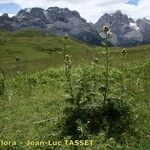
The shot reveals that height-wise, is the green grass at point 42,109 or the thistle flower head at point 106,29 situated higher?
the thistle flower head at point 106,29

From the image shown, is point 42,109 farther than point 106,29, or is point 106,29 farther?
point 42,109

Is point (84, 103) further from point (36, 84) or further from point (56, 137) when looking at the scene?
point (36, 84)

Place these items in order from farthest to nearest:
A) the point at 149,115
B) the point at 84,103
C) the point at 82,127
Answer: the point at 149,115 < the point at 84,103 < the point at 82,127

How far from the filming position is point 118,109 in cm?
1511

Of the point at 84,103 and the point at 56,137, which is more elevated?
the point at 84,103

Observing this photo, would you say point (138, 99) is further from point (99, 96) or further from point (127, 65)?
point (127, 65)

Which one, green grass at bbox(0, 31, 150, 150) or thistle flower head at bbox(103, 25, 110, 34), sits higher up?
thistle flower head at bbox(103, 25, 110, 34)

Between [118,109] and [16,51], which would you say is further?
[16,51]

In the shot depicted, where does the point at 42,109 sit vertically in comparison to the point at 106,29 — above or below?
below

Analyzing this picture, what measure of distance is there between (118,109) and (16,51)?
163 metres

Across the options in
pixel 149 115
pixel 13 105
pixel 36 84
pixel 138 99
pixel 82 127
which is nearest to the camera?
pixel 82 127

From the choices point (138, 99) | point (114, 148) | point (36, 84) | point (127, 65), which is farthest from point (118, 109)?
point (127, 65)

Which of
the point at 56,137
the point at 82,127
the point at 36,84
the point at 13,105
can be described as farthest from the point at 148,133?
the point at 36,84

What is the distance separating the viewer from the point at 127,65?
95.0 ft
